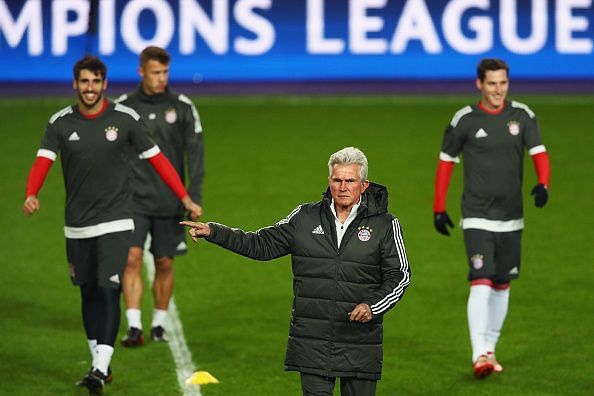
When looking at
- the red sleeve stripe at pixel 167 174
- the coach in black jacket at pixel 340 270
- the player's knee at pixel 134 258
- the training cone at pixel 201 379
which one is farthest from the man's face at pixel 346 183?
the player's knee at pixel 134 258

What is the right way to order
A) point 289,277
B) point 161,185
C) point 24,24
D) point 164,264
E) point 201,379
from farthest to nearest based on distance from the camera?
point 24,24 < point 289,277 < point 164,264 < point 161,185 < point 201,379

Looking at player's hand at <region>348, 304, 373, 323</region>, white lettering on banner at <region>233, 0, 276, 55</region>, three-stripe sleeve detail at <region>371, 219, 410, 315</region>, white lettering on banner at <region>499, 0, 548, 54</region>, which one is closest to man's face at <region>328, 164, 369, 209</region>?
three-stripe sleeve detail at <region>371, 219, 410, 315</region>

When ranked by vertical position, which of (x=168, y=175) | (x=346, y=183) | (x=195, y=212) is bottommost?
(x=195, y=212)

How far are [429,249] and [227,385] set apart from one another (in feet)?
15.8

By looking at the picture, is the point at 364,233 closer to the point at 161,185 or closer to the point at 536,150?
the point at 536,150

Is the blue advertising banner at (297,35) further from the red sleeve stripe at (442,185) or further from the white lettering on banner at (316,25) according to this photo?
the red sleeve stripe at (442,185)

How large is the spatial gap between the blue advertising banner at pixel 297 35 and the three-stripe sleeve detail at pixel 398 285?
1591cm

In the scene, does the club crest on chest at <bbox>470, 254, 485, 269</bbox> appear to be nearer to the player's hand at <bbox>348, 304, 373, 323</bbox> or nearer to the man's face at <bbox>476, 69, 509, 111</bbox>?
the man's face at <bbox>476, 69, 509, 111</bbox>

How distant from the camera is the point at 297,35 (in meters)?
22.9

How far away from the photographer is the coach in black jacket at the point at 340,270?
7.10m

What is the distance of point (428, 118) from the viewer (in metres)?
21.1

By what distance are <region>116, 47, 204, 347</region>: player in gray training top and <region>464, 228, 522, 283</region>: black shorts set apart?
228 cm

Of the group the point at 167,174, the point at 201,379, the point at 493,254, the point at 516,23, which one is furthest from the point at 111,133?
the point at 516,23

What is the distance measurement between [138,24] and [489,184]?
13787mm
